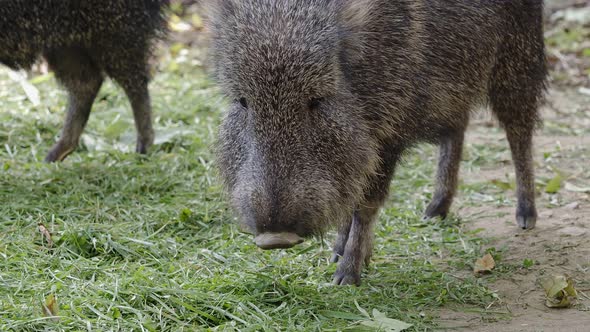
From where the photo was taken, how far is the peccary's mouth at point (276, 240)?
3299 millimetres

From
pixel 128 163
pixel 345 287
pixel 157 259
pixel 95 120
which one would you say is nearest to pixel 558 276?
pixel 345 287

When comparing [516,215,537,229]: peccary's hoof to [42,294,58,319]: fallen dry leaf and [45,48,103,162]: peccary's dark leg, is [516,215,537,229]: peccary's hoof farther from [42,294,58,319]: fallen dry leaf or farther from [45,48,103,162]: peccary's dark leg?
[45,48,103,162]: peccary's dark leg

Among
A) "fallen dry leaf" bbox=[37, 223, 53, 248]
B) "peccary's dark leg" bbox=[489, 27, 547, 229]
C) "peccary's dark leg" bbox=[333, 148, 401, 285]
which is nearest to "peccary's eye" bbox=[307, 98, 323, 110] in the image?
"peccary's dark leg" bbox=[333, 148, 401, 285]

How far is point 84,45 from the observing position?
5.44 metres

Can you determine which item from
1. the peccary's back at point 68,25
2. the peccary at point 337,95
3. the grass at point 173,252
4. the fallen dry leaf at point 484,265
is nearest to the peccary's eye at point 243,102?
the peccary at point 337,95

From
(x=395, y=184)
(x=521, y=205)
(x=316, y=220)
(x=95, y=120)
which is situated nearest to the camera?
(x=316, y=220)

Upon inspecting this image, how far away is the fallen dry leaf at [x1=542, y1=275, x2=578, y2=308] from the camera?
3.80 m

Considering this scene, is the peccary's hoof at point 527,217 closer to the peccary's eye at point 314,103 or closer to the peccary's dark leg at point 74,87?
the peccary's eye at point 314,103

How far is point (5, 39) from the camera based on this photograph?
5215 mm

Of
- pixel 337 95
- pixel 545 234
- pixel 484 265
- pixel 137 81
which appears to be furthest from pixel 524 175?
pixel 137 81

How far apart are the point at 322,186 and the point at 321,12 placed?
719 millimetres

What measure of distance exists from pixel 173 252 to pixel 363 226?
932 millimetres

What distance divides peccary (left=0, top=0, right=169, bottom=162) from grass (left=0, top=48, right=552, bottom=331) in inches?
10.1

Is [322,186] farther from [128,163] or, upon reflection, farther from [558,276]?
[128,163]
